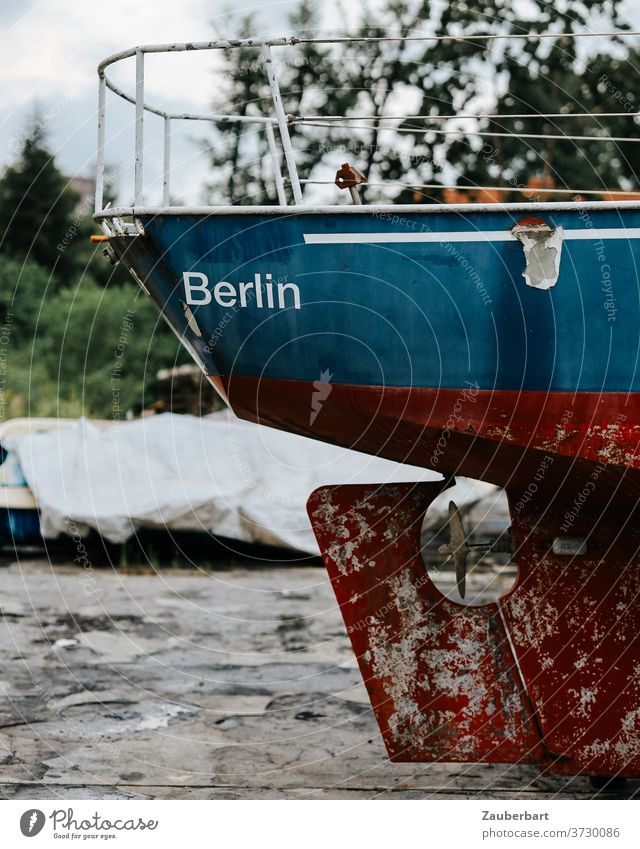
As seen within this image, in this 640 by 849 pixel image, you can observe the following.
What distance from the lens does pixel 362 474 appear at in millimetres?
9594

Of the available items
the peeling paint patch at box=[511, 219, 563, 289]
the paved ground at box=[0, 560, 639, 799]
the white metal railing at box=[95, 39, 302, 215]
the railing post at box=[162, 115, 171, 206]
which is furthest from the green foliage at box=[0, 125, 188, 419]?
the peeling paint patch at box=[511, 219, 563, 289]

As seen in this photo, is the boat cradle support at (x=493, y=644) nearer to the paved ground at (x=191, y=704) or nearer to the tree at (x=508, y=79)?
the paved ground at (x=191, y=704)

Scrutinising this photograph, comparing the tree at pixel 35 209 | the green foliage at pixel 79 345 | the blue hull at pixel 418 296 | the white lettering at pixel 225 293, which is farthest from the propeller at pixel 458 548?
the tree at pixel 35 209

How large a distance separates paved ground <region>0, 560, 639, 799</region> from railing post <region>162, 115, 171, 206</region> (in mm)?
2185

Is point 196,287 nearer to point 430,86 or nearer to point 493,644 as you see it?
point 493,644

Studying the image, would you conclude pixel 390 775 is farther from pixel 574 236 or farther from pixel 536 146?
pixel 536 146

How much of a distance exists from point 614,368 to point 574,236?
1.55 ft

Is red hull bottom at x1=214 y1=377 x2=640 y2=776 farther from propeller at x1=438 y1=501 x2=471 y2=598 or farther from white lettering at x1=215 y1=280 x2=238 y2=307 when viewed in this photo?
white lettering at x1=215 y1=280 x2=238 y2=307

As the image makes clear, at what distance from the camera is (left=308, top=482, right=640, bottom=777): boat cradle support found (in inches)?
149

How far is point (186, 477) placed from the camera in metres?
9.39

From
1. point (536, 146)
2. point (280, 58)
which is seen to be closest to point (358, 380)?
point (280, 58)

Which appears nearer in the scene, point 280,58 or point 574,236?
point 574,236

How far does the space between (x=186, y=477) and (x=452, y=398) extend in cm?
609

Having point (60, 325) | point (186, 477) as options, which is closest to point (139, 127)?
point (186, 477)
